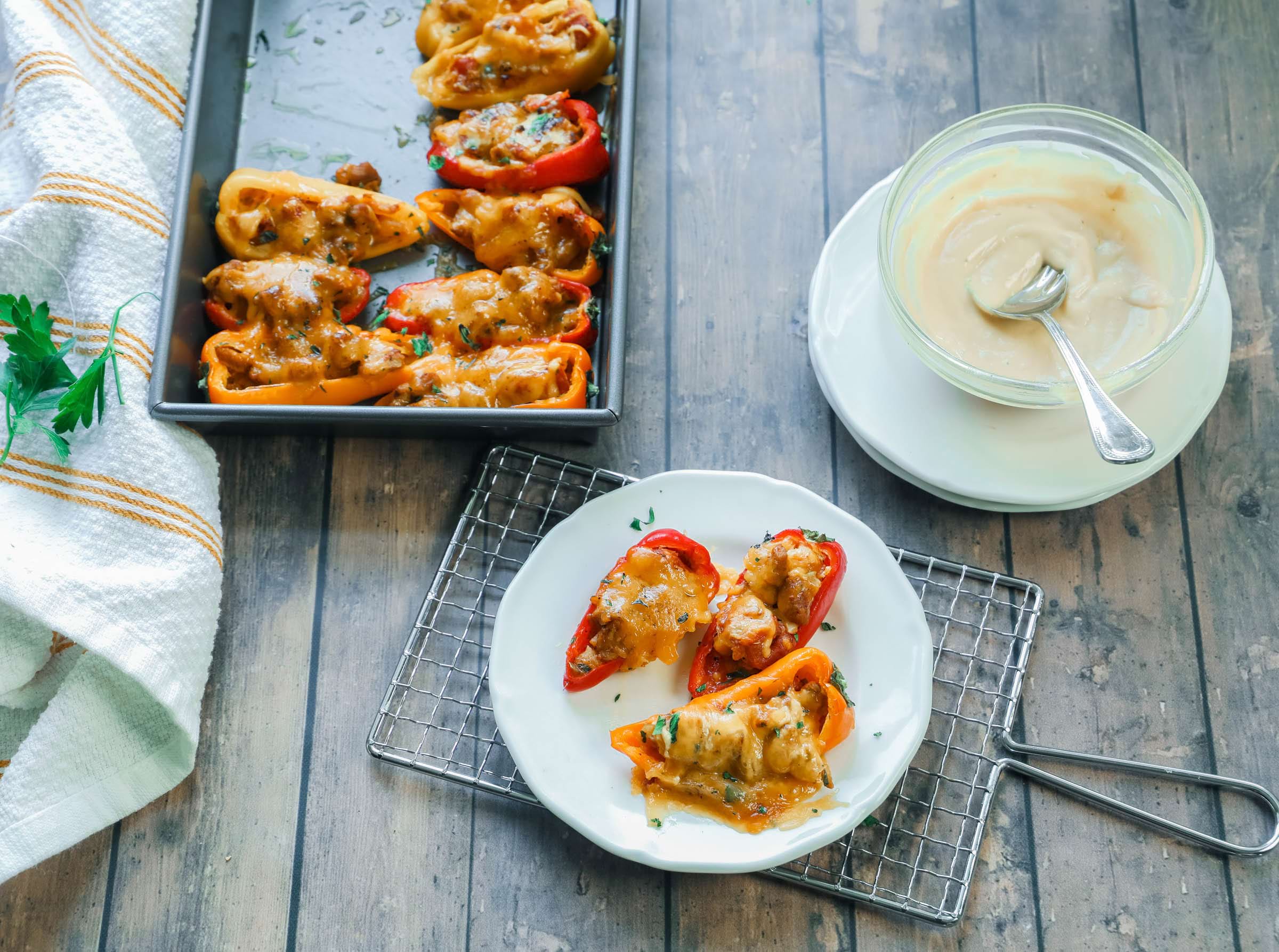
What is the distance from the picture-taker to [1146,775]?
260cm

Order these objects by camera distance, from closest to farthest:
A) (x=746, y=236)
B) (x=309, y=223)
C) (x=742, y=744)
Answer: (x=742, y=744)
(x=309, y=223)
(x=746, y=236)

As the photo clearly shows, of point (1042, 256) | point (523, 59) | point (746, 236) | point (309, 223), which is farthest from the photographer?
point (746, 236)

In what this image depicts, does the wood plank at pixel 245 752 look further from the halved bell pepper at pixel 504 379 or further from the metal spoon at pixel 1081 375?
the metal spoon at pixel 1081 375

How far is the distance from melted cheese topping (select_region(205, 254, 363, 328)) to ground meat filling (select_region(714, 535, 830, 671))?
1198mm

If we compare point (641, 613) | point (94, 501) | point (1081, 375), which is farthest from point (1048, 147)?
point (94, 501)

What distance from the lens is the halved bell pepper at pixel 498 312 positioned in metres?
2.67

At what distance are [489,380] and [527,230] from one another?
418mm

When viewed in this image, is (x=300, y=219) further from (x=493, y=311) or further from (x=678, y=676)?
(x=678, y=676)

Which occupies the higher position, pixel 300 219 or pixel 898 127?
pixel 300 219

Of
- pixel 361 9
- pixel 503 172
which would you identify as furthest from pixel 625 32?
pixel 361 9

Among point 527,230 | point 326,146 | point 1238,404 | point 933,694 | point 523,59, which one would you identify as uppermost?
point 523,59

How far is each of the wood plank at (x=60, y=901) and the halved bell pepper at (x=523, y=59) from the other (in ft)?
6.68

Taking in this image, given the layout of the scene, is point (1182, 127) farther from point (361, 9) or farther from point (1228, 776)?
point (361, 9)

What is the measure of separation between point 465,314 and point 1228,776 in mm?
2125
